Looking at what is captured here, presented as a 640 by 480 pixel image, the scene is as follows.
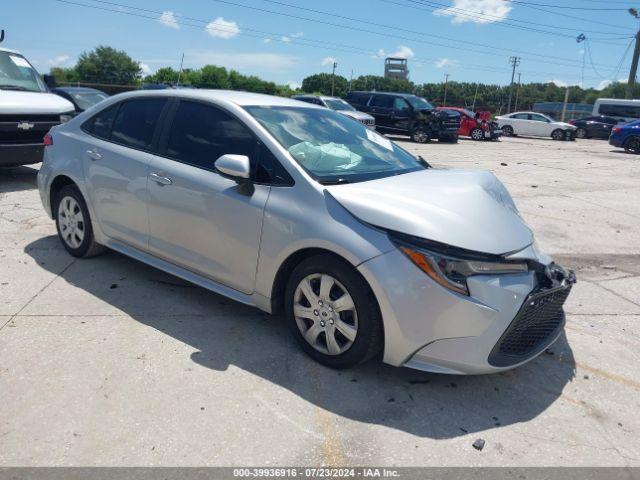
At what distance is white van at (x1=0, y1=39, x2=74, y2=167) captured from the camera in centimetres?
793

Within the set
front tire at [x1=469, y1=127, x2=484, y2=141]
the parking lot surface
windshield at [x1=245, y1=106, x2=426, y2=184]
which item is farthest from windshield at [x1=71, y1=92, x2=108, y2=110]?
front tire at [x1=469, y1=127, x2=484, y2=141]

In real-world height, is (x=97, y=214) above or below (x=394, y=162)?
below

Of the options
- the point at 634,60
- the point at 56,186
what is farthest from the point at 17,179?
the point at 634,60

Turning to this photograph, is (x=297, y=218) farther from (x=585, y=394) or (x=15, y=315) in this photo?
(x=15, y=315)

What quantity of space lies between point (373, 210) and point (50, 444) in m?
2.07

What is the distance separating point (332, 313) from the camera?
3.24m

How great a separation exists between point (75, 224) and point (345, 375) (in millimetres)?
3154

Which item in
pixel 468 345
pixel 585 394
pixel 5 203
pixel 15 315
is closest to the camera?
pixel 468 345

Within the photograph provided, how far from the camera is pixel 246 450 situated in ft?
8.60

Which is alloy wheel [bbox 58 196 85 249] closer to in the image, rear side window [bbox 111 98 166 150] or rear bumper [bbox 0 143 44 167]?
rear side window [bbox 111 98 166 150]

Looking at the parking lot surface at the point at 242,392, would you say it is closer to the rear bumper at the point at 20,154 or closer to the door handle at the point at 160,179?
the door handle at the point at 160,179

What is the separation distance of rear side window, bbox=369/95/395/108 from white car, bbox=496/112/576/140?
43.1 ft

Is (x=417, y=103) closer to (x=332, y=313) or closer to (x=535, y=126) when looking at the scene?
(x=535, y=126)

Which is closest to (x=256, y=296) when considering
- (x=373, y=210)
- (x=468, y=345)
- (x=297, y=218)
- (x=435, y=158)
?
(x=297, y=218)
